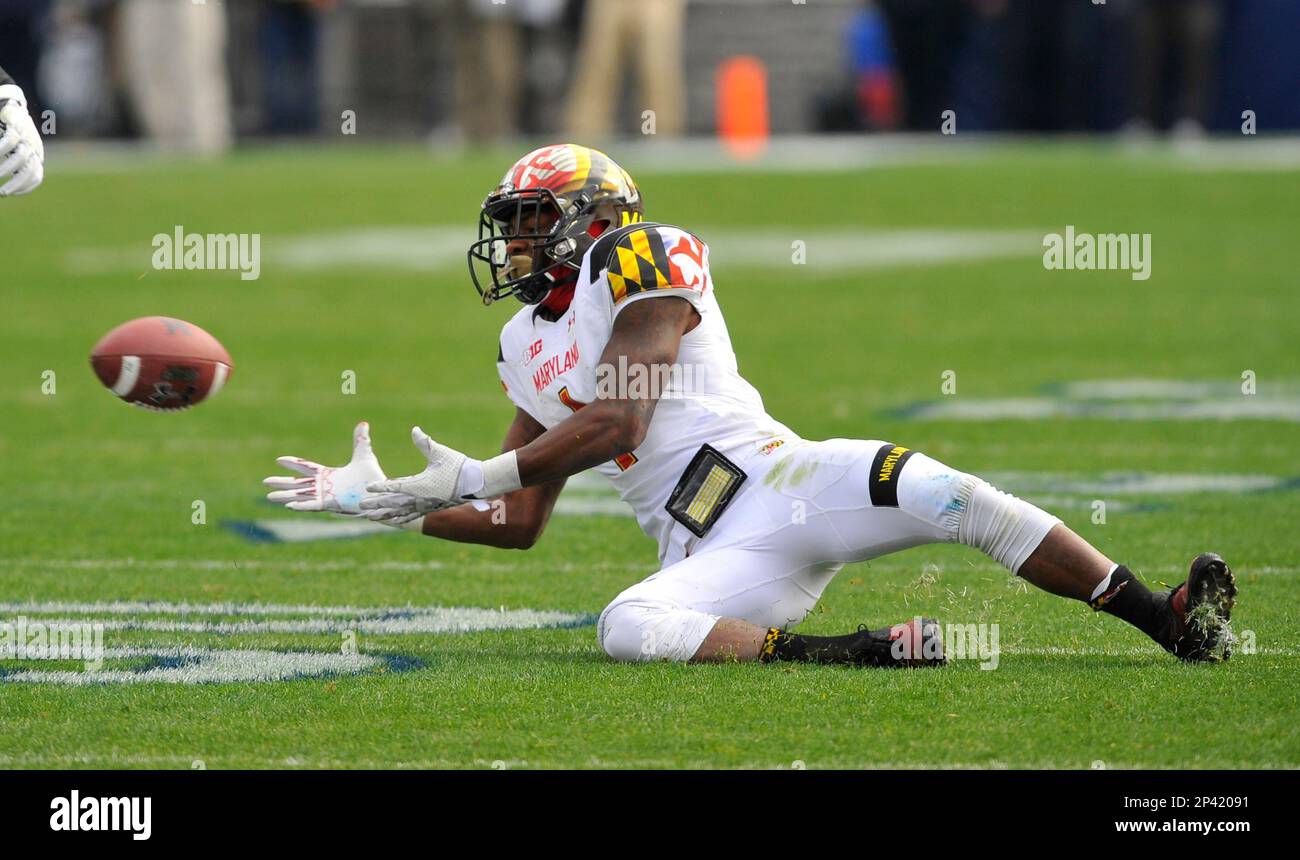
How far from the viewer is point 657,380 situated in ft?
17.5

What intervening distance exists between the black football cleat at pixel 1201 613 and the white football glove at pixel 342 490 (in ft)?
6.11

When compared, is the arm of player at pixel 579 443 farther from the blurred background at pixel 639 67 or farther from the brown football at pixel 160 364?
the blurred background at pixel 639 67

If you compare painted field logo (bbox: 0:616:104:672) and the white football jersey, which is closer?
the white football jersey

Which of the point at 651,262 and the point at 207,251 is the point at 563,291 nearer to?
the point at 651,262

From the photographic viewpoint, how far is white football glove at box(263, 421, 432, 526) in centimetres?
529

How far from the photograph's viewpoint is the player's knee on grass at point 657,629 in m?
5.37

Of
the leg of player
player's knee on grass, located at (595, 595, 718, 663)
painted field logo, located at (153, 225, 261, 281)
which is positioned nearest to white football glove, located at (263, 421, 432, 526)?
player's knee on grass, located at (595, 595, 718, 663)

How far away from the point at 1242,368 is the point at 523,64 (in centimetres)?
2050

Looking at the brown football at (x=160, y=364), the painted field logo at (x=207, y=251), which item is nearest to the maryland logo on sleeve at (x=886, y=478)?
the brown football at (x=160, y=364)

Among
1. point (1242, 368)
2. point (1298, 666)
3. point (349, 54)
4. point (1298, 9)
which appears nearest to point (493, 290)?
point (1298, 666)

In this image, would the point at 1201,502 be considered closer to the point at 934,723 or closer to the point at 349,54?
the point at 934,723

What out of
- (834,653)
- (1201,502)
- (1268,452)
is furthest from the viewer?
(1268,452)

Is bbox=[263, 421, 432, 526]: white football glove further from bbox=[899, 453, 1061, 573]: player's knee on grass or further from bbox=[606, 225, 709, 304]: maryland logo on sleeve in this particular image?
bbox=[899, 453, 1061, 573]: player's knee on grass

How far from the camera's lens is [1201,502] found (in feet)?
26.3
